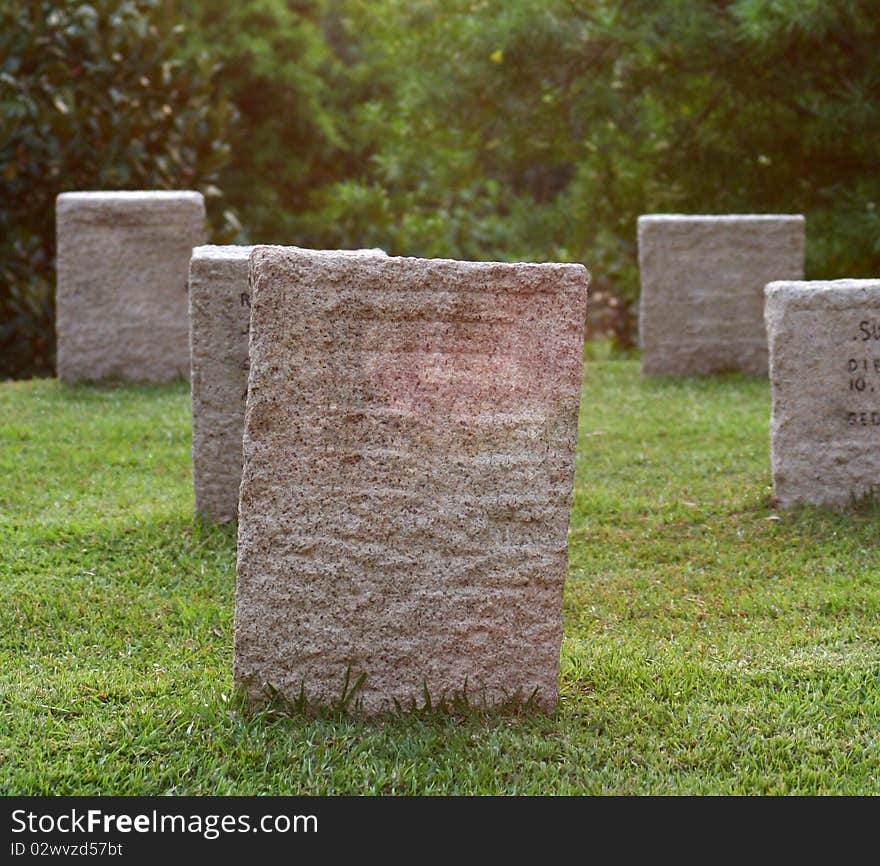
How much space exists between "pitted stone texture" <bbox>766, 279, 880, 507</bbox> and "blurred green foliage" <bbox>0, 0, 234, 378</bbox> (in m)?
6.50

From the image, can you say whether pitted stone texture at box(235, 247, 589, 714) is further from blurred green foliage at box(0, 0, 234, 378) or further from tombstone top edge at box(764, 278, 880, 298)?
blurred green foliage at box(0, 0, 234, 378)

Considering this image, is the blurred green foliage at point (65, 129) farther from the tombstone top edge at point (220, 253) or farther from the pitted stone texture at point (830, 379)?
the pitted stone texture at point (830, 379)

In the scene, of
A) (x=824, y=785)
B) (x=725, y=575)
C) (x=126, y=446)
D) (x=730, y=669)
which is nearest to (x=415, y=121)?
(x=126, y=446)

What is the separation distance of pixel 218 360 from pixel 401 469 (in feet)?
6.76

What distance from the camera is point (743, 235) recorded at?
28.9 feet

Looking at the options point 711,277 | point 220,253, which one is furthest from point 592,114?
point 220,253

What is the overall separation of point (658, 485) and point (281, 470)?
3.38 meters

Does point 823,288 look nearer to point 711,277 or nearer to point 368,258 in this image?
point 368,258

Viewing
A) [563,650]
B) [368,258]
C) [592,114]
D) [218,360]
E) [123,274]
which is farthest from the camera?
[592,114]

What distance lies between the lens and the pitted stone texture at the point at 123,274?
27.1ft

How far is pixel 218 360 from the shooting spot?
5188 mm

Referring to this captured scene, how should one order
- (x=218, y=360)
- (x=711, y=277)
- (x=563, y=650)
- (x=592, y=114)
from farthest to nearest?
1. (x=592, y=114)
2. (x=711, y=277)
3. (x=218, y=360)
4. (x=563, y=650)

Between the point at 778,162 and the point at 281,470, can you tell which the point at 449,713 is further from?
the point at 778,162

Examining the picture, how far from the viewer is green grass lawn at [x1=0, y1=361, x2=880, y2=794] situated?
320 centimetres
